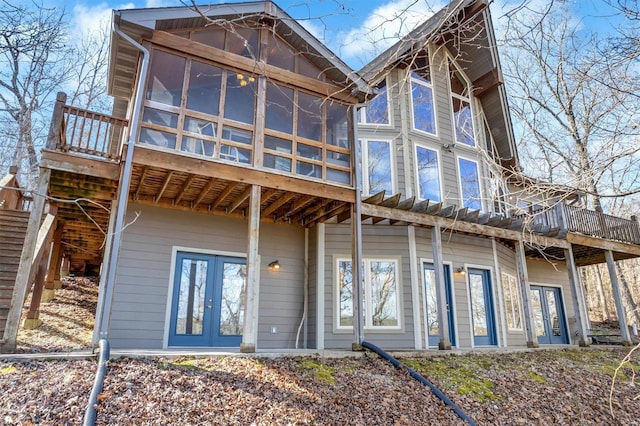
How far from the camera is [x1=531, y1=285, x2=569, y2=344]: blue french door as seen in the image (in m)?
13.2

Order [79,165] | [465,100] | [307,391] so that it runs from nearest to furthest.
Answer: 1. [307,391]
2. [79,165]
3. [465,100]

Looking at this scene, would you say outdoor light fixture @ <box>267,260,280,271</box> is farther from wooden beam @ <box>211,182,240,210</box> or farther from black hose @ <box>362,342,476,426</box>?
black hose @ <box>362,342,476,426</box>

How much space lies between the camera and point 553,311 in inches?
541

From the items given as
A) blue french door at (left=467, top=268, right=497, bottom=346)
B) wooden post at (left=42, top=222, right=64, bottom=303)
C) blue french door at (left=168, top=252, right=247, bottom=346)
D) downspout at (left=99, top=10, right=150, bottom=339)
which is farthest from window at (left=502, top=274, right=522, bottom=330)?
A: wooden post at (left=42, top=222, right=64, bottom=303)

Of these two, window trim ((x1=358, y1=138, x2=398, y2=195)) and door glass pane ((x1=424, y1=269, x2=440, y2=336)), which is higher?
window trim ((x1=358, y1=138, x2=398, y2=195))

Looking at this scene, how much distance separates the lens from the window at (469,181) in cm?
1132

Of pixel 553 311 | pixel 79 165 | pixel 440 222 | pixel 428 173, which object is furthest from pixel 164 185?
pixel 553 311

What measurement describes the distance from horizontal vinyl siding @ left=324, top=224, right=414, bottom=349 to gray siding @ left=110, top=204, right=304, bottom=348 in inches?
27.5

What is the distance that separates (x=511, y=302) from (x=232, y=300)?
7.67 m

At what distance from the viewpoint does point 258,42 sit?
8203 millimetres

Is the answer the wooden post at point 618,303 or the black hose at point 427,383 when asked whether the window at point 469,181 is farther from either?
the black hose at point 427,383

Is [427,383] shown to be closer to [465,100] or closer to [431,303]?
[431,303]

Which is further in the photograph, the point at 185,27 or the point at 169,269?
the point at 169,269

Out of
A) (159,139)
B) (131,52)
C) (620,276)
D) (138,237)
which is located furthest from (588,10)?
(620,276)
